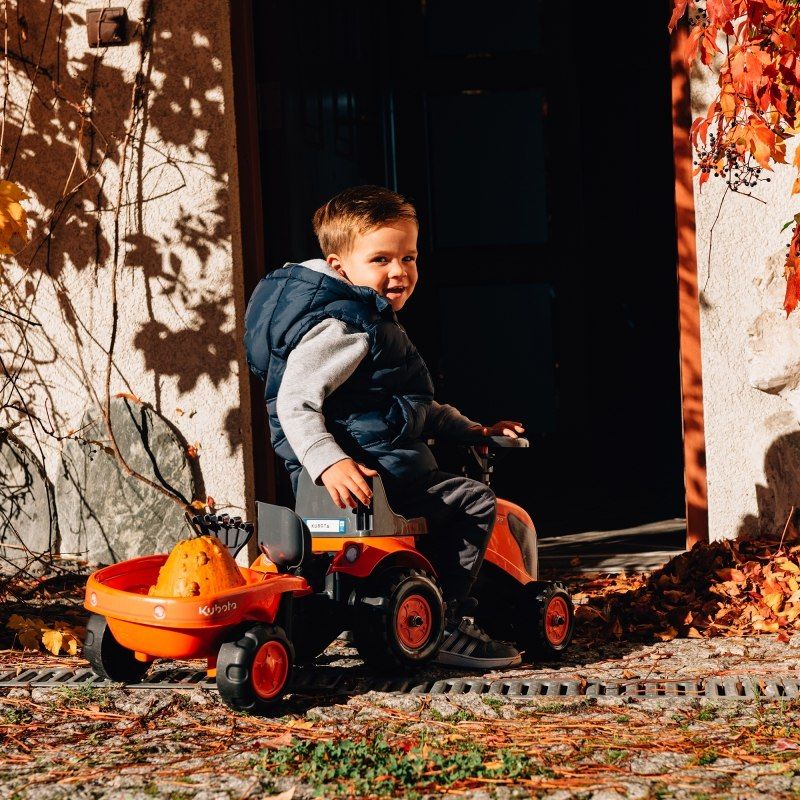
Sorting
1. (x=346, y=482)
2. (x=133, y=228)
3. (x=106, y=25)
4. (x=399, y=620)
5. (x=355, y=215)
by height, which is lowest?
(x=399, y=620)

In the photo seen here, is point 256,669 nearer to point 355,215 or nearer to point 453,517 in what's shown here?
point 453,517

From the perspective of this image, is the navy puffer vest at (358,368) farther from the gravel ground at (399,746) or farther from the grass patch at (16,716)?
the grass patch at (16,716)

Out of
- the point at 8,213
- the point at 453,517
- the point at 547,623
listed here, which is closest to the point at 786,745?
the point at 547,623

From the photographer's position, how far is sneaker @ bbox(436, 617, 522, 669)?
124 inches

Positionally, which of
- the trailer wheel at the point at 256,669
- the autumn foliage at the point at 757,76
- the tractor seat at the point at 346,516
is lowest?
the trailer wheel at the point at 256,669

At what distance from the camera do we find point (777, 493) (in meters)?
4.27

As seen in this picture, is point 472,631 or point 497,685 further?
point 472,631

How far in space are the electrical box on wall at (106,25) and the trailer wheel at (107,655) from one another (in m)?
2.47

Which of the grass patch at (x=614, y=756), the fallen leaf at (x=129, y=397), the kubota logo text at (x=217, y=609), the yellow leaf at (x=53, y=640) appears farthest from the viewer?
the fallen leaf at (x=129, y=397)

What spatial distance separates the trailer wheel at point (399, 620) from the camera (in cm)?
291

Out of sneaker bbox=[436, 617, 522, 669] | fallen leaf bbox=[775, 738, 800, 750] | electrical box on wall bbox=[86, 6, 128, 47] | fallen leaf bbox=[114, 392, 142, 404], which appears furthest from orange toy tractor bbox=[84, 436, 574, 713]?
electrical box on wall bbox=[86, 6, 128, 47]

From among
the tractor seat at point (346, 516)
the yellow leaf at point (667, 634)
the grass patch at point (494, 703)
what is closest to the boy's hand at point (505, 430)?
the tractor seat at point (346, 516)

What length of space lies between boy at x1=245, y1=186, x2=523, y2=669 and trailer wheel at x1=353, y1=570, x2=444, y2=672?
13cm

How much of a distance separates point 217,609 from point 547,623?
1118 millimetres
